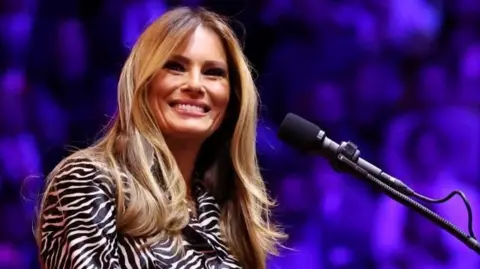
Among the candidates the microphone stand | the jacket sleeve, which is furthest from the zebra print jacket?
the microphone stand

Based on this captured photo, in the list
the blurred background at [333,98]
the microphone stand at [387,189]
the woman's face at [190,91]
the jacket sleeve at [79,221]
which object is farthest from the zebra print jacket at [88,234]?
the blurred background at [333,98]

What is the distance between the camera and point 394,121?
A: 2604 millimetres

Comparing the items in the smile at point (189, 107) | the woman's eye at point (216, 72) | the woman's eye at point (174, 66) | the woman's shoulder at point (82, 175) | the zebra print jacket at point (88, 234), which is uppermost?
the woman's eye at point (216, 72)

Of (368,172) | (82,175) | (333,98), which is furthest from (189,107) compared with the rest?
(333,98)

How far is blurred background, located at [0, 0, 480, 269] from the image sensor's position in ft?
8.45

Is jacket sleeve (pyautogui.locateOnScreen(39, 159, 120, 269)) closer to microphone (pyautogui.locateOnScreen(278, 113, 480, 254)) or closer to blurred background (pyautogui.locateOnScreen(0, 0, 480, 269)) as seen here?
microphone (pyautogui.locateOnScreen(278, 113, 480, 254))

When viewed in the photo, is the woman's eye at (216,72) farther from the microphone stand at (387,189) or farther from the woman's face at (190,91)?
the microphone stand at (387,189)

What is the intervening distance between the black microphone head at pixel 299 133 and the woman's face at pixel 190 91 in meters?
0.20

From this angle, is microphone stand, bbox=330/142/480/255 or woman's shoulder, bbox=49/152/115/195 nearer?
microphone stand, bbox=330/142/480/255

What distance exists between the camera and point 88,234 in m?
1.29

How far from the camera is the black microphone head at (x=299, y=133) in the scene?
1.27 m

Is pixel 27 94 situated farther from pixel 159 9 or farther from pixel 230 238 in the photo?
pixel 230 238

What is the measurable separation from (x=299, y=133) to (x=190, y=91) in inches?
9.7

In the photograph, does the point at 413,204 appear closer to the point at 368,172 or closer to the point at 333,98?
the point at 368,172
